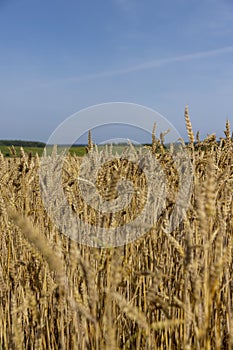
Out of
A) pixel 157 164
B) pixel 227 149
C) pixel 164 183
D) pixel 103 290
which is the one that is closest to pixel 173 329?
pixel 103 290

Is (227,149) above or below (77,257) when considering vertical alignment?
above

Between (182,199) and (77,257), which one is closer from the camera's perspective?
(77,257)

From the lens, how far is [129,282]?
1.55 meters

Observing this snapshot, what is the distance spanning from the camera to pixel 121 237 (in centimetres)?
152

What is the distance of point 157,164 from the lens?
2.01 metres

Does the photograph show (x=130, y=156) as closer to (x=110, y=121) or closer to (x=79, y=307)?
(x=110, y=121)

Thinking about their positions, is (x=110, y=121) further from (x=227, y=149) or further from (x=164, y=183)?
(x=227, y=149)

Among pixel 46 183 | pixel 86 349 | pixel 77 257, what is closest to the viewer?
pixel 77 257

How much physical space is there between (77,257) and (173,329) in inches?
27.7

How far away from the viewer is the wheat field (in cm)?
76

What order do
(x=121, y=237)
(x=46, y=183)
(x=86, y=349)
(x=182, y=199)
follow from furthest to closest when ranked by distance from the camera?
(x=46, y=183) → (x=121, y=237) → (x=182, y=199) → (x=86, y=349)

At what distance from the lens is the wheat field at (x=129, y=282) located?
761mm

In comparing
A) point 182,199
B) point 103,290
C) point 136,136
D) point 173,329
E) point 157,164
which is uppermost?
point 136,136

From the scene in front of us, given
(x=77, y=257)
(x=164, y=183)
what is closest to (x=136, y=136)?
(x=164, y=183)
